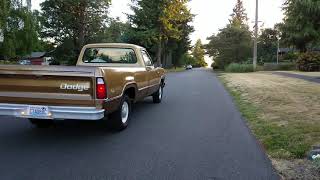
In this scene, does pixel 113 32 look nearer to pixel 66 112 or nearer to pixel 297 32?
pixel 297 32

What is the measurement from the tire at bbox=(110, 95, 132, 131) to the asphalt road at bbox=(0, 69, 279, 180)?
0.52ft

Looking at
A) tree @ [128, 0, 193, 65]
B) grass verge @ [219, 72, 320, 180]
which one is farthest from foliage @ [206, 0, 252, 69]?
grass verge @ [219, 72, 320, 180]

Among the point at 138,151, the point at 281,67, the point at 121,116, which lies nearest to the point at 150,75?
the point at 121,116

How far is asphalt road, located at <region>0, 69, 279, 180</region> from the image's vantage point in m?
5.45

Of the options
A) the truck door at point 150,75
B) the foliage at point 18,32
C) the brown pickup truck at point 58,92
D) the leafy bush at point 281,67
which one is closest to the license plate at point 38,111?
the brown pickup truck at point 58,92

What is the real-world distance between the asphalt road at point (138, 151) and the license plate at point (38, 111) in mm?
504

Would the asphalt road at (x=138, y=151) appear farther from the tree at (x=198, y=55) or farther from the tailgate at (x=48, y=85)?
the tree at (x=198, y=55)

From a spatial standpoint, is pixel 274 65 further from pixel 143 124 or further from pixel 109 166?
pixel 109 166

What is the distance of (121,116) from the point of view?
8.16 m

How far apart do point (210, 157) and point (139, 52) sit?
5.04 meters

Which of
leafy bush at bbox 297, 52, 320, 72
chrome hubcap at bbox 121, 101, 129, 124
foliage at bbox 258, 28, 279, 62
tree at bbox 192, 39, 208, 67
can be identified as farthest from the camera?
tree at bbox 192, 39, 208, 67

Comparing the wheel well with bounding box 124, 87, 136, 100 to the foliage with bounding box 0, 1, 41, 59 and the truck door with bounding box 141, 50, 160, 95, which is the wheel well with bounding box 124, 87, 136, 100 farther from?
the foliage with bounding box 0, 1, 41, 59

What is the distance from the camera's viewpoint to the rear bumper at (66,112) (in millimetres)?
6883

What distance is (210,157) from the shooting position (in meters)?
6.29
